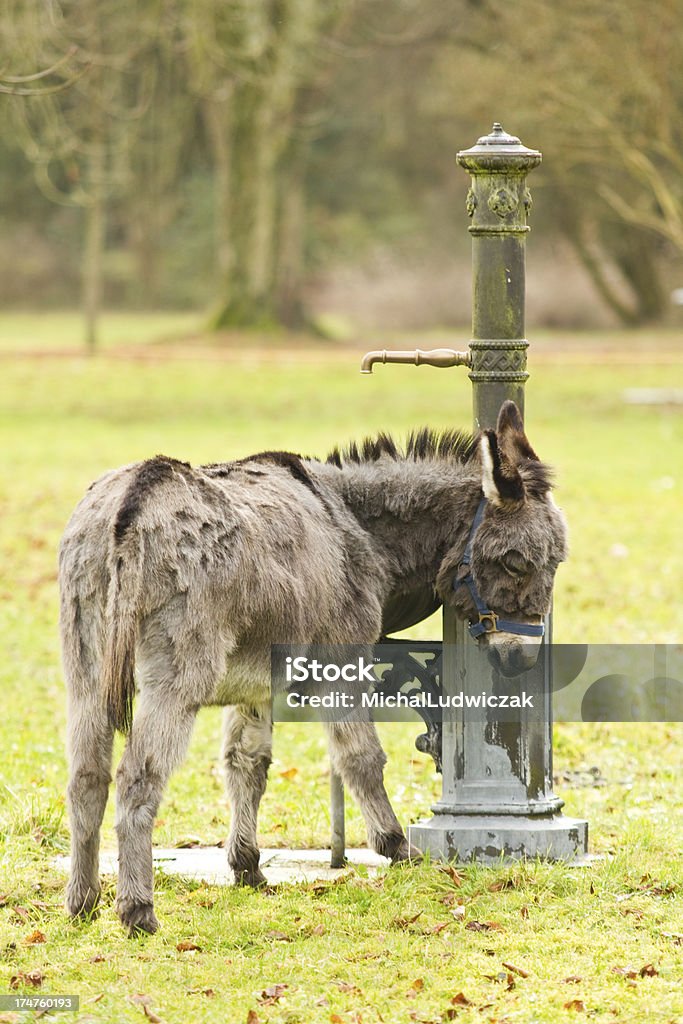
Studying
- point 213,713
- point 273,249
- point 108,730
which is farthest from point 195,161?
point 108,730

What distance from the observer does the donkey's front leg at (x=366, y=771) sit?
5.77m

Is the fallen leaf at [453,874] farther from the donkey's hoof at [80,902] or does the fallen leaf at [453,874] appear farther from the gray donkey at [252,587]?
the donkey's hoof at [80,902]

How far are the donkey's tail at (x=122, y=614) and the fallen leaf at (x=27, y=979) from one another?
0.94 m

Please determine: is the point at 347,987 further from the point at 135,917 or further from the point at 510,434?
the point at 510,434

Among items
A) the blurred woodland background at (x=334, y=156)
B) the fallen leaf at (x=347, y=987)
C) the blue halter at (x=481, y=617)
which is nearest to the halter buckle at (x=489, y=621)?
the blue halter at (x=481, y=617)

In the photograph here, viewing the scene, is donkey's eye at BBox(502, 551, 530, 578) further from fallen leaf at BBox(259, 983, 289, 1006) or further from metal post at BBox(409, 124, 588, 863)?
fallen leaf at BBox(259, 983, 289, 1006)

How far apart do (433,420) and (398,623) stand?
17935 millimetres

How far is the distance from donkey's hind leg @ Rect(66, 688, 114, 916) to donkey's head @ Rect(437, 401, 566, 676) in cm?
154

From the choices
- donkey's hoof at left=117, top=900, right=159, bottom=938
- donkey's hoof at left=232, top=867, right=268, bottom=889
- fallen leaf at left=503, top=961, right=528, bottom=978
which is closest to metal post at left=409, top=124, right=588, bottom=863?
donkey's hoof at left=232, top=867, right=268, bottom=889

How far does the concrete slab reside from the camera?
597 centimetres

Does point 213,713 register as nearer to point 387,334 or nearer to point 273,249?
point 273,249

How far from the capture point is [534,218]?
47.2m

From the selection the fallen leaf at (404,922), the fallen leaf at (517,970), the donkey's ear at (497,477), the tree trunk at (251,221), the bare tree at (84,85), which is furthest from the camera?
the tree trunk at (251,221)

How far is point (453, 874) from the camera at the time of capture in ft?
19.0
